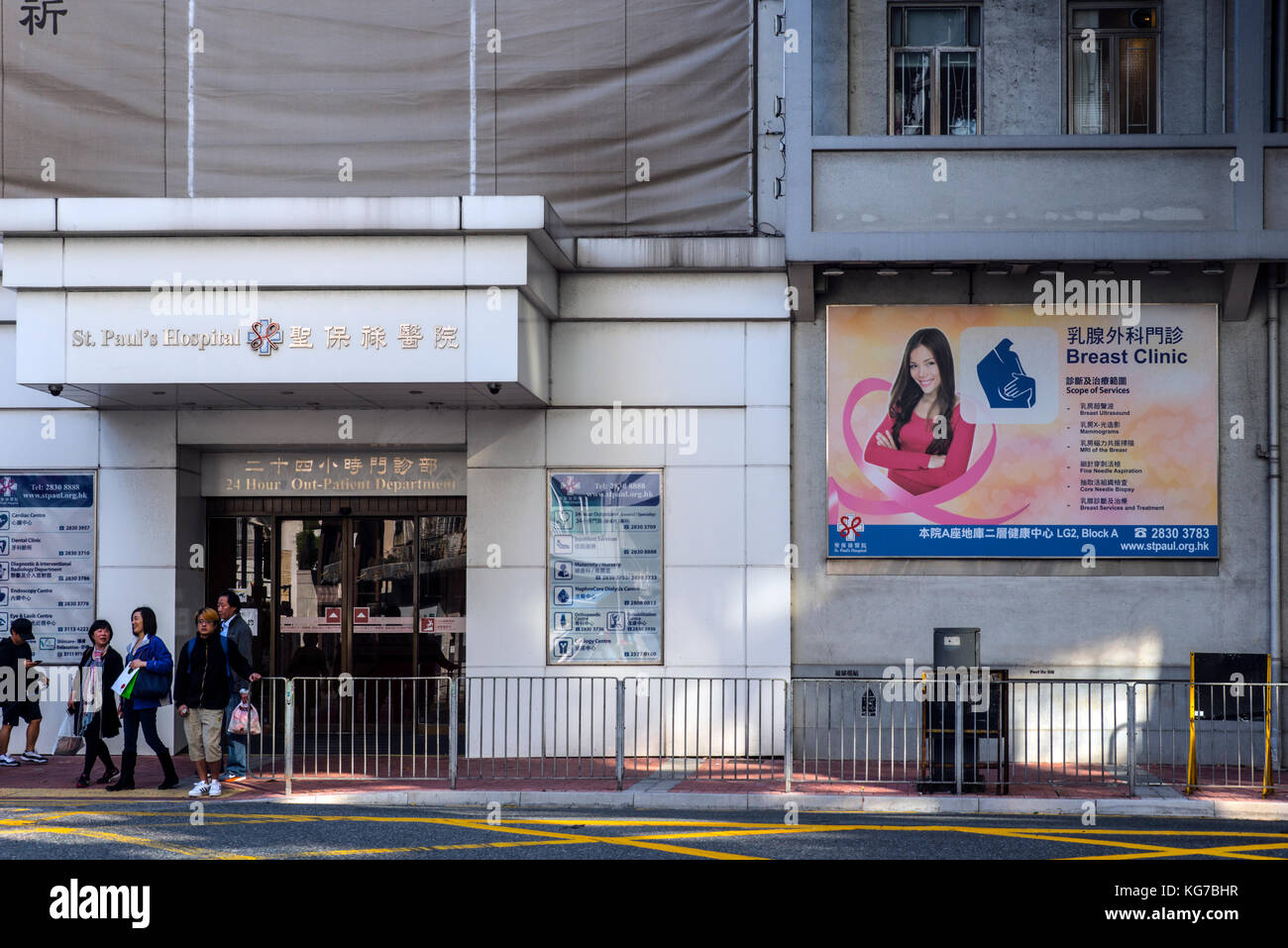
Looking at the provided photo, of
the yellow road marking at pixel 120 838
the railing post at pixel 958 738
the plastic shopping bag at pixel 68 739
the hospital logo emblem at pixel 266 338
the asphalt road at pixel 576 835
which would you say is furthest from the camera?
the plastic shopping bag at pixel 68 739

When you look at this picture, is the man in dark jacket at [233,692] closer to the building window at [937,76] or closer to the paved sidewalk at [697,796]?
the paved sidewalk at [697,796]

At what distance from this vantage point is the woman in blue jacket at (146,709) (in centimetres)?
1346

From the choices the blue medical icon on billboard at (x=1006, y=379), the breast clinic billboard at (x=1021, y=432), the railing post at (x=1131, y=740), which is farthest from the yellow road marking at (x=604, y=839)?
the blue medical icon on billboard at (x=1006, y=379)

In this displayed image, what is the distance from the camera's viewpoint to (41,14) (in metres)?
16.6

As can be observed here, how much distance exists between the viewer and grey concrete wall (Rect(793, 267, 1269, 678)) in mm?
15578

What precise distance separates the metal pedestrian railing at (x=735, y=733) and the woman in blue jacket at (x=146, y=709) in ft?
3.25

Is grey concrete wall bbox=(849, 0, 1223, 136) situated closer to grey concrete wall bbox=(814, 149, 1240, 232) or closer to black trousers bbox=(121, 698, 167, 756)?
grey concrete wall bbox=(814, 149, 1240, 232)

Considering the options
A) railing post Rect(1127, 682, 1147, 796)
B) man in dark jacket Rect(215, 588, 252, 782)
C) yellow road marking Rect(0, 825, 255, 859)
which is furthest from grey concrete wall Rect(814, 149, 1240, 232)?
yellow road marking Rect(0, 825, 255, 859)

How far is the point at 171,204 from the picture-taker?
46.5 ft

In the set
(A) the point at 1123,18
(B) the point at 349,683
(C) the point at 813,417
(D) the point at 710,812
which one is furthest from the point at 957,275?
(B) the point at 349,683

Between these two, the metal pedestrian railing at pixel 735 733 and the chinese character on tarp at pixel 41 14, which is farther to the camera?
the chinese character on tarp at pixel 41 14

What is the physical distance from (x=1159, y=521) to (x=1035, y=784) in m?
3.92

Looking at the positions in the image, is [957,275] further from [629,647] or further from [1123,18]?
[629,647]

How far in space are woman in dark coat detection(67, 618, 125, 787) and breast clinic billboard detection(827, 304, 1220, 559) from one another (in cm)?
805
